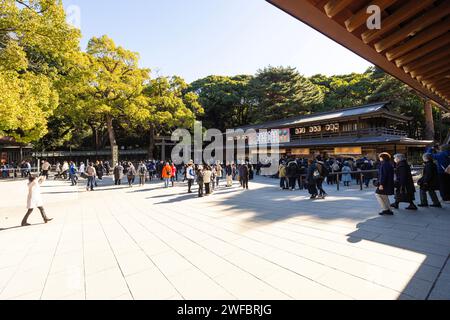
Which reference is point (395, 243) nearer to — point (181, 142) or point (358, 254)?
point (358, 254)

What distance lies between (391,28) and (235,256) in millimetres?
3763

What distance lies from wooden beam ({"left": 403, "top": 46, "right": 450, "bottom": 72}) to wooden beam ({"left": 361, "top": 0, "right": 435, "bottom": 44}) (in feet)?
3.90

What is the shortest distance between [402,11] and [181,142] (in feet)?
93.1

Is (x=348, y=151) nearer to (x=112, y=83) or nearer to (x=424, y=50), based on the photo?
(x=424, y=50)

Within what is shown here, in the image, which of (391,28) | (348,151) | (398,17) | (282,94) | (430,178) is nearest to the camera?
(398,17)

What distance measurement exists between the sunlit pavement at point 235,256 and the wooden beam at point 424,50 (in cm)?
291

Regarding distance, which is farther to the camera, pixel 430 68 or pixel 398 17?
pixel 430 68

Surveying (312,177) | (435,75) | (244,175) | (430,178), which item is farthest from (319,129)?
(435,75)

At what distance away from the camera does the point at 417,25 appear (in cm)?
275

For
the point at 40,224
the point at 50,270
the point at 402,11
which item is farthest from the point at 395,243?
the point at 40,224

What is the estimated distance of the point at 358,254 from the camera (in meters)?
3.52

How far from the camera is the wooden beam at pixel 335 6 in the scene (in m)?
2.39

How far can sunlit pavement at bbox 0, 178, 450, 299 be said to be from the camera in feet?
9.00

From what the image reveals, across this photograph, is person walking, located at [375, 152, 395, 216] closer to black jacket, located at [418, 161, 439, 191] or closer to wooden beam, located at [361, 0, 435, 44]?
black jacket, located at [418, 161, 439, 191]
